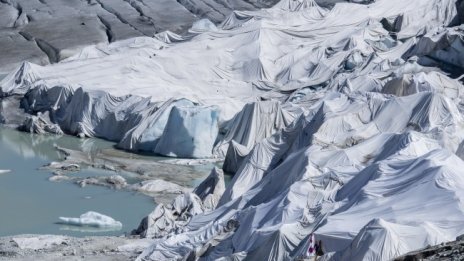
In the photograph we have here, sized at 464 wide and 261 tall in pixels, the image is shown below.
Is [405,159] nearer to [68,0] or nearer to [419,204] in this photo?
[419,204]

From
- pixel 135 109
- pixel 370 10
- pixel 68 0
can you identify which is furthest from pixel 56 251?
pixel 68 0

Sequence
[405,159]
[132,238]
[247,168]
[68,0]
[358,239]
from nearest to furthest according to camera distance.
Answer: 1. [358,239]
2. [405,159]
3. [132,238]
4. [247,168]
5. [68,0]

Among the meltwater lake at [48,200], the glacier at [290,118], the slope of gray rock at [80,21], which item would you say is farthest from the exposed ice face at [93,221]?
the slope of gray rock at [80,21]

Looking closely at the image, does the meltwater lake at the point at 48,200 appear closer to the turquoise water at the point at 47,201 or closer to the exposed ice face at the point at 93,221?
the turquoise water at the point at 47,201

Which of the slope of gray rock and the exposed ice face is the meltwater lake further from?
the slope of gray rock

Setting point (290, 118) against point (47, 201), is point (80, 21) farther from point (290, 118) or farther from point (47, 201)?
point (47, 201)

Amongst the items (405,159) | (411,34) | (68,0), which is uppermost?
(405,159)
